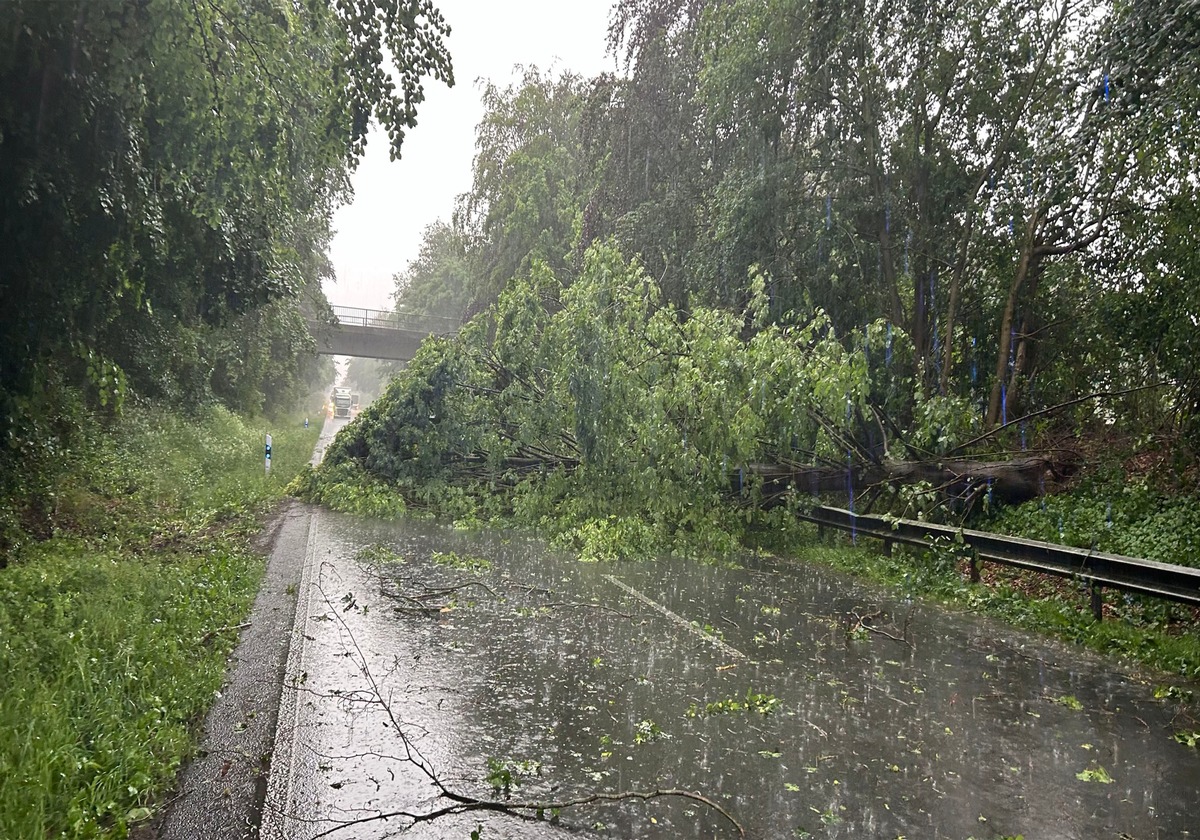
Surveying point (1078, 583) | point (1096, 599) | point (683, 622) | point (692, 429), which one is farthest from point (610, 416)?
point (1096, 599)

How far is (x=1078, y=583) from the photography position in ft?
29.6

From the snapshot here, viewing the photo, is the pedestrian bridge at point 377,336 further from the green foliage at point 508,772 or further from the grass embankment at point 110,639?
the green foliage at point 508,772

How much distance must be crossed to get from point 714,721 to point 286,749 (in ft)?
8.56

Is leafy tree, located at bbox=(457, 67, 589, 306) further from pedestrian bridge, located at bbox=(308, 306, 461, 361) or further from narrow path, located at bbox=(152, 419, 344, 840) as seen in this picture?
narrow path, located at bbox=(152, 419, 344, 840)

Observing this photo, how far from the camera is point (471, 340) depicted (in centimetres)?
1686

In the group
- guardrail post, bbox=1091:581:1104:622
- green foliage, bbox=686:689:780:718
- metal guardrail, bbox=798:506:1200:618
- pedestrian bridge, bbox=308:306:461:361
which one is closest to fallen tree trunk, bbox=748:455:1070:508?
metal guardrail, bbox=798:506:1200:618

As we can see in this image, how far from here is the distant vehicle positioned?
66312mm

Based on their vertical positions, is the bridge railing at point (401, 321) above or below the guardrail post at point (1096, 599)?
above

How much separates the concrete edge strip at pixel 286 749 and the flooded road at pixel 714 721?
0.02 metres

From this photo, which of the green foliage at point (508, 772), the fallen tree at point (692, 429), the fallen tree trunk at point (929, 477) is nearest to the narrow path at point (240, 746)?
the green foliage at point (508, 772)

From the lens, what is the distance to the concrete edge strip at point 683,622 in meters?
7.20

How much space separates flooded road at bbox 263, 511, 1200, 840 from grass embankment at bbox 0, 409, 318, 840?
69 cm

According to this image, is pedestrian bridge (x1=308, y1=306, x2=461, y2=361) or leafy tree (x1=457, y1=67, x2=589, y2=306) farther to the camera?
pedestrian bridge (x1=308, y1=306, x2=461, y2=361)

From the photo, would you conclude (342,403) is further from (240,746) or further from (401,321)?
(240,746)
